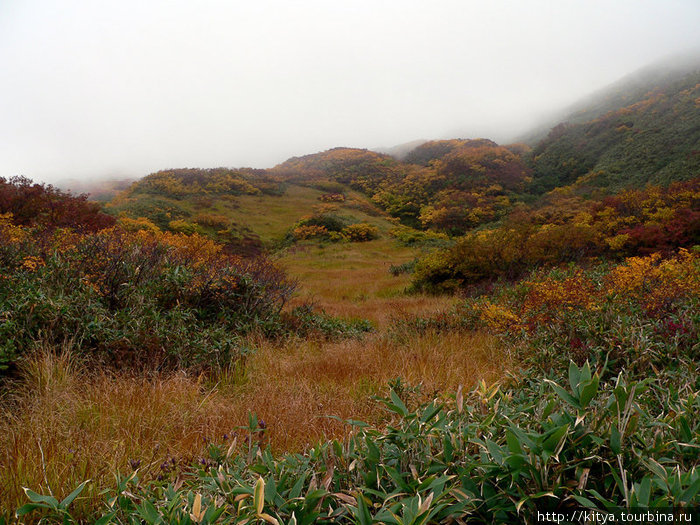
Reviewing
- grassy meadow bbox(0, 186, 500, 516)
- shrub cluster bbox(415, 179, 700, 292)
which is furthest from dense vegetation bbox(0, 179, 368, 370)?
shrub cluster bbox(415, 179, 700, 292)

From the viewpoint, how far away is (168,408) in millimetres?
2422

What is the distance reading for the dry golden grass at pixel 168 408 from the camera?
171 centimetres

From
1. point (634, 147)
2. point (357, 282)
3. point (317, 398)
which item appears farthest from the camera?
point (634, 147)

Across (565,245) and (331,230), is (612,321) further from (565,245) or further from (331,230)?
(331,230)

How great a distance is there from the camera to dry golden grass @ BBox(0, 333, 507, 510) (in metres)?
1.71

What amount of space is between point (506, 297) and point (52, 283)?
582 cm

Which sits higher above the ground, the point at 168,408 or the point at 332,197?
the point at 332,197

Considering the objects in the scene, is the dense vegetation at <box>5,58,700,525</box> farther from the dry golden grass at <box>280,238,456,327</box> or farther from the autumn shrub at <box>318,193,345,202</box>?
the autumn shrub at <box>318,193,345,202</box>

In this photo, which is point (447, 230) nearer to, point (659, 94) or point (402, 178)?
point (402, 178)

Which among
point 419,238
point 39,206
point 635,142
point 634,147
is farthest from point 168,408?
point 635,142

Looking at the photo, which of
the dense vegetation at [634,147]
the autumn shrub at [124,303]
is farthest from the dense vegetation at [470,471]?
the dense vegetation at [634,147]

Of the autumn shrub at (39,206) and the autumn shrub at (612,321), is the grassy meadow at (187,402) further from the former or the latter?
the autumn shrub at (39,206)

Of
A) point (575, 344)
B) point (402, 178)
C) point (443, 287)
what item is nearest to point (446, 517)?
point (575, 344)

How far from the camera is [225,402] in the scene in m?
2.63
